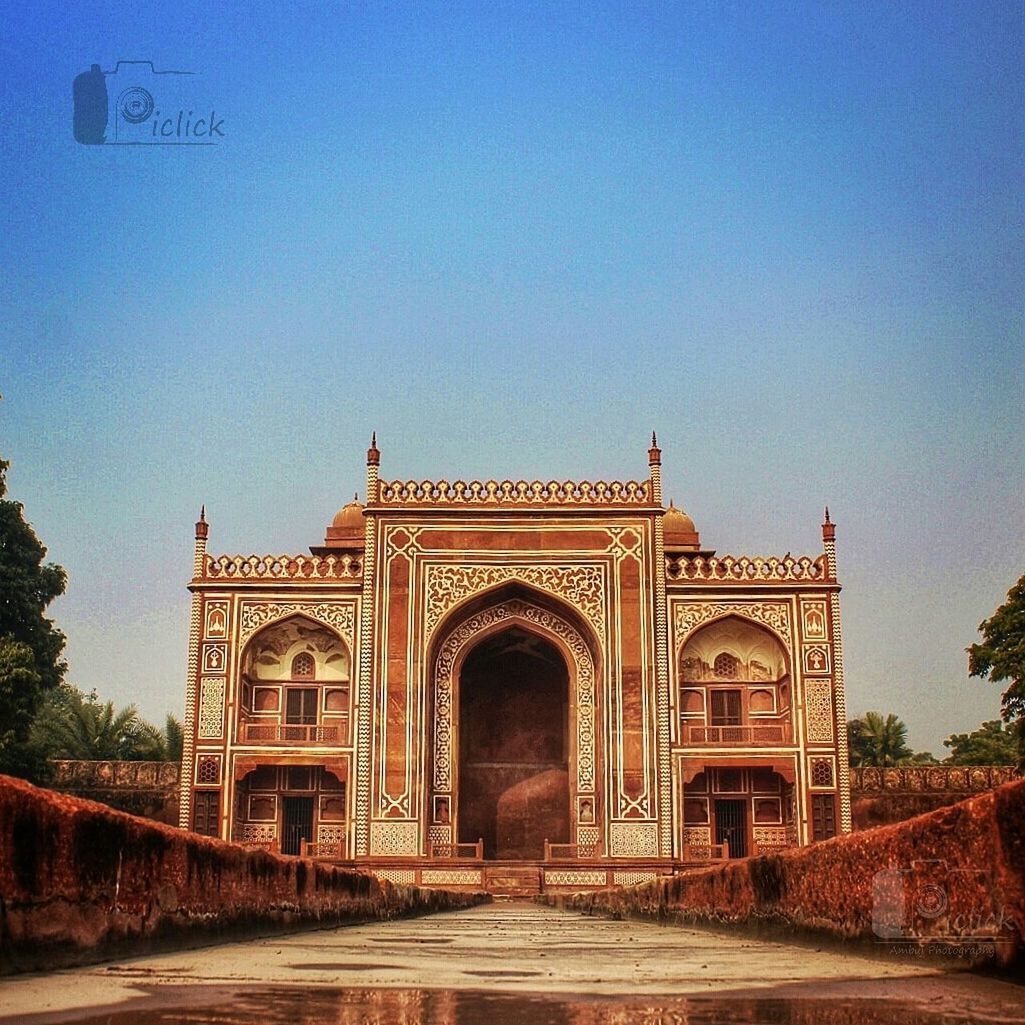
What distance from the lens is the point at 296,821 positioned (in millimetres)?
25797

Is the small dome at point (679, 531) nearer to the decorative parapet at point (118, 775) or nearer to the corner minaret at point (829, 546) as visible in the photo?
the corner minaret at point (829, 546)

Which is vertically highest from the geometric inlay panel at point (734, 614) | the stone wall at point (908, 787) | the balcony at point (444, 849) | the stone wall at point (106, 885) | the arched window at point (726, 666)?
the geometric inlay panel at point (734, 614)

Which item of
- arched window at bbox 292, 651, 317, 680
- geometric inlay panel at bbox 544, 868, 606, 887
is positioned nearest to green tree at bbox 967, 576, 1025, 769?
geometric inlay panel at bbox 544, 868, 606, 887

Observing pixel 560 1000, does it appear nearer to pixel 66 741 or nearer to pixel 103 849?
pixel 103 849

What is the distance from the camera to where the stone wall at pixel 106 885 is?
310 cm

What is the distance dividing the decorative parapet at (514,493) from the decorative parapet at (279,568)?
5.35 ft

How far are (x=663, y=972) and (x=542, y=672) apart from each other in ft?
83.5

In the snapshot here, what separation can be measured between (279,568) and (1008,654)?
1384cm

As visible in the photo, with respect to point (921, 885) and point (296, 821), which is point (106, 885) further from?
point (296, 821)

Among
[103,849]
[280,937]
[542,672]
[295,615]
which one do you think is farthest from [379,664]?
[103,849]

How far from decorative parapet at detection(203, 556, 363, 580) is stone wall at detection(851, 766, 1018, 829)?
1173 centimetres

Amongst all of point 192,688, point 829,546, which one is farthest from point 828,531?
point 192,688

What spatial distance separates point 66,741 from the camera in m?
32.0

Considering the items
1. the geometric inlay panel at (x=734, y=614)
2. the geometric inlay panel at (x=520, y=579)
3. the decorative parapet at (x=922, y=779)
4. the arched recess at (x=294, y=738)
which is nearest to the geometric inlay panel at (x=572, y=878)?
the arched recess at (x=294, y=738)
